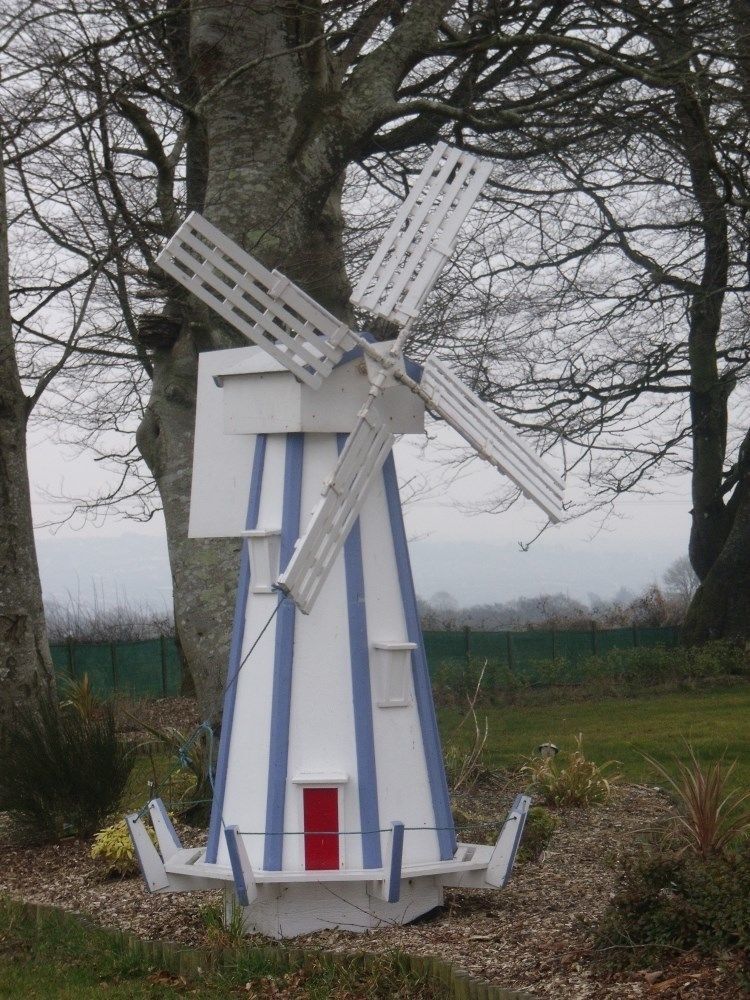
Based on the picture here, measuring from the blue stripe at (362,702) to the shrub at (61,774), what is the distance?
11.3ft

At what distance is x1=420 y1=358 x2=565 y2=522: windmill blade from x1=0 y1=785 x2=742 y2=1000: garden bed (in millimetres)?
1956

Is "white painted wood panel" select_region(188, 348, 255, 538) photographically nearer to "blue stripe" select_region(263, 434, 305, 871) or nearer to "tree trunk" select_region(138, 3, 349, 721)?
"blue stripe" select_region(263, 434, 305, 871)

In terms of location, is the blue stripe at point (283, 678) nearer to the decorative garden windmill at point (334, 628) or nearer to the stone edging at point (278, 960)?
the decorative garden windmill at point (334, 628)

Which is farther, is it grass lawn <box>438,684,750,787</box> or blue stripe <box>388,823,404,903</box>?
grass lawn <box>438,684,750,787</box>

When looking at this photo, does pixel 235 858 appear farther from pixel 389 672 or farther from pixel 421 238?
pixel 421 238

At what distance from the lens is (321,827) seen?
6.39 meters

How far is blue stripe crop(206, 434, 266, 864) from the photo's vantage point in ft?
22.1

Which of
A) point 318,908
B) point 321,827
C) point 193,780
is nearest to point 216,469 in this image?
point 321,827

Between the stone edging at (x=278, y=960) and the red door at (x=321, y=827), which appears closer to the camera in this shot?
the stone edging at (x=278, y=960)

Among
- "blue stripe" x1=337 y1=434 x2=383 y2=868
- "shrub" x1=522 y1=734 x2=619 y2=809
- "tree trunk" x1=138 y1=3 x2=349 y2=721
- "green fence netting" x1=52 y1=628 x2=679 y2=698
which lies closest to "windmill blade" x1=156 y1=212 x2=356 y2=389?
"blue stripe" x1=337 y1=434 x2=383 y2=868

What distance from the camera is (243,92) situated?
11.3m

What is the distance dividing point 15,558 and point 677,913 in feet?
26.1

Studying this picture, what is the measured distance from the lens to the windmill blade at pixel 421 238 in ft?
22.0

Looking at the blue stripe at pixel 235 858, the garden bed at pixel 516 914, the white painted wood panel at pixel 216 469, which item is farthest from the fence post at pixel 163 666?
the blue stripe at pixel 235 858
